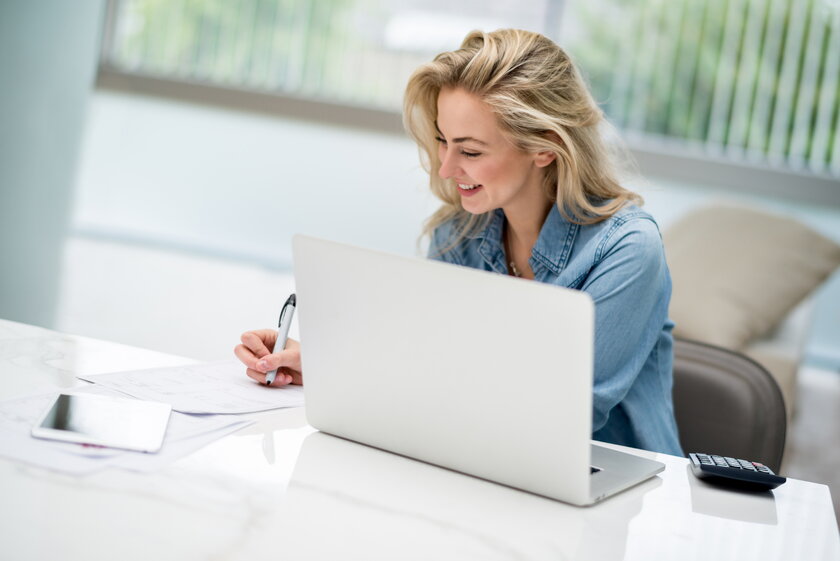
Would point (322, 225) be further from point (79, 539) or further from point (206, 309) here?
point (79, 539)

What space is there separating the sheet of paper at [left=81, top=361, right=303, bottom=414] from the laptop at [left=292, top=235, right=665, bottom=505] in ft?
0.41

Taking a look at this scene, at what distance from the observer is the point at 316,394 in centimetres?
106

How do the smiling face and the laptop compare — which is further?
the smiling face

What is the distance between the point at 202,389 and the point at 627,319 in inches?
24.0

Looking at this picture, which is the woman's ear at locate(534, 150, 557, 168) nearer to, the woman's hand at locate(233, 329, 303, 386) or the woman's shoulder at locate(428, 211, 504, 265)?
the woman's shoulder at locate(428, 211, 504, 265)

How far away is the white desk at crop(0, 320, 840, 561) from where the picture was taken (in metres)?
0.76

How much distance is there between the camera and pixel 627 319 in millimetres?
1379

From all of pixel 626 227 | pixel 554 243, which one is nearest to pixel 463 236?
pixel 554 243

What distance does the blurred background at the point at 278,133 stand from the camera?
3.77 m

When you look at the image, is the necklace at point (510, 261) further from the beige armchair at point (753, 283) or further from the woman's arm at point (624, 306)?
the beige armchair at point (753, 283)

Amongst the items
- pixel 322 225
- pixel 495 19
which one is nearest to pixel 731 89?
pixel 495 19

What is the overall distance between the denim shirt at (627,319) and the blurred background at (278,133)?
84.0 inches

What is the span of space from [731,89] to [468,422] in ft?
12.8

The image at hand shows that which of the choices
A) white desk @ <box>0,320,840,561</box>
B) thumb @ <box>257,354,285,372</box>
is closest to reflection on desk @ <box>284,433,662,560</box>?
white desk @ <box>0,320,840,561</box>
